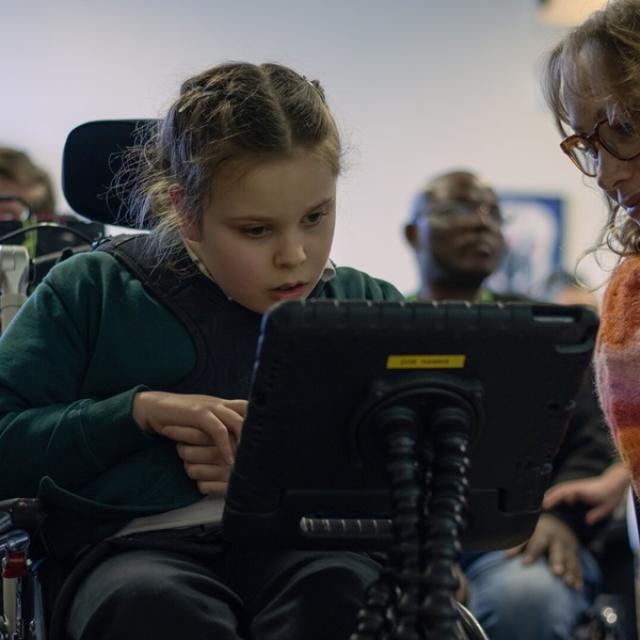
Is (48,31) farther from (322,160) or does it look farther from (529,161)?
(322,160)

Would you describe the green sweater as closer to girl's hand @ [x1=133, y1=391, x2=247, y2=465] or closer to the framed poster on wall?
girl's hand @ [x1=133, y1=391, x2=247, y2=465]

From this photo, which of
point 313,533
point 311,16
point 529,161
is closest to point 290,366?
point 313,533

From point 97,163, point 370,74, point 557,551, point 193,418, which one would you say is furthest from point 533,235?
point 193,418

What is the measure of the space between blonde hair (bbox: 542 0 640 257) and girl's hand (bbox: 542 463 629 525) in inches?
45.6

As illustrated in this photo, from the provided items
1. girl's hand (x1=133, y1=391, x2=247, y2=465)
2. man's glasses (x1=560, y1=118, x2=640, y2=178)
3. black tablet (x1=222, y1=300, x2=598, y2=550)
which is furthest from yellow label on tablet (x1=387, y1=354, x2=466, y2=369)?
man's glasses (x1=560, y1=118, x2=640, y2=178)

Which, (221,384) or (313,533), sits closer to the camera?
(313,533)

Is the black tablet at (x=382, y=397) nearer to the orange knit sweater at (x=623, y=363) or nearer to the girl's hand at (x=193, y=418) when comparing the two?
the girl's hand at (x=193, y=418)

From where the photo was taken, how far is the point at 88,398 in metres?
1.22

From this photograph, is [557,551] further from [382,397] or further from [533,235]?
[533,235]

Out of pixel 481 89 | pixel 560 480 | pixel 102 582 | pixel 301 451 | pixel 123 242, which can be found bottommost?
pixel 560 480

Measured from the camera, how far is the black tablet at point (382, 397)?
86 centimetres

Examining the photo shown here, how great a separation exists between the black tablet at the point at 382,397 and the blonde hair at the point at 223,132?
1.25 feet

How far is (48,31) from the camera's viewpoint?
12.5ft

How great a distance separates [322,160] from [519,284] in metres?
3.28
